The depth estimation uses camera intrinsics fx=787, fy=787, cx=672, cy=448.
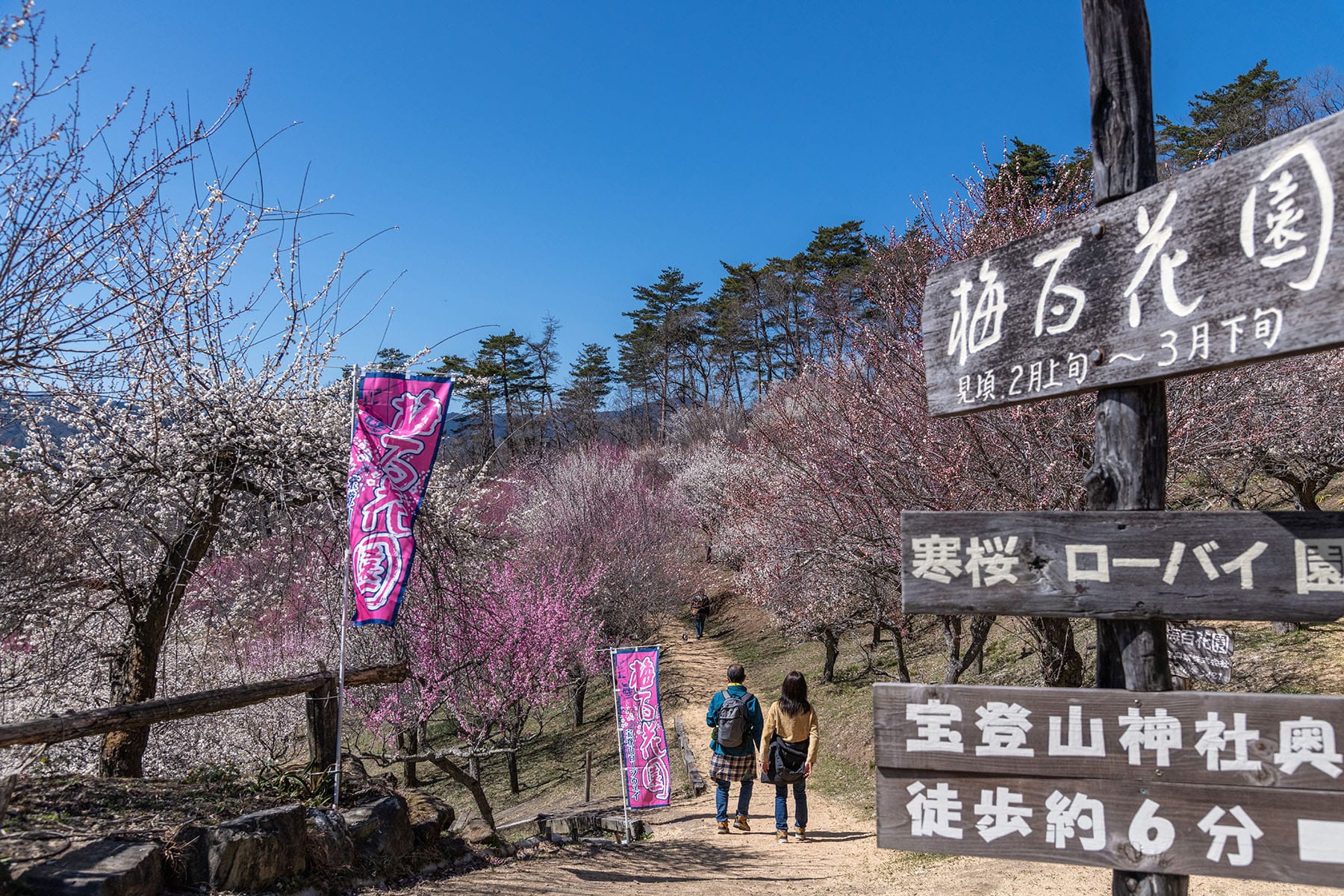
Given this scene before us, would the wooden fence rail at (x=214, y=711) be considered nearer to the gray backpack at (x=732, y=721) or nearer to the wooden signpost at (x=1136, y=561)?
the gray backpack at (x=732, y=721)

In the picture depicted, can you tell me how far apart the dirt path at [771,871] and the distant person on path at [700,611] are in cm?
1383

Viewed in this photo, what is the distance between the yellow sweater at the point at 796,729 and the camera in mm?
7148

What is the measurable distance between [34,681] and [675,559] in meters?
18.1

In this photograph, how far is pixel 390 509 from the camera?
5336 mm

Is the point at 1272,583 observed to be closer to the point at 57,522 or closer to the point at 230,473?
the point at 230,473

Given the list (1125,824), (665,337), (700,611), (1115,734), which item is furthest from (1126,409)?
(665,337)

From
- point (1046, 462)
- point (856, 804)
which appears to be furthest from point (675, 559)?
point (1046, 462)

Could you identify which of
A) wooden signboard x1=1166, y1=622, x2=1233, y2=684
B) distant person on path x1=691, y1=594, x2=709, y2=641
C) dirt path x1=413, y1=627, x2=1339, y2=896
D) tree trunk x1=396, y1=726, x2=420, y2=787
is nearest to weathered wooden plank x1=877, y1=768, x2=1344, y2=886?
dirt path x1=413, y1=627, x2=1339, y2=896

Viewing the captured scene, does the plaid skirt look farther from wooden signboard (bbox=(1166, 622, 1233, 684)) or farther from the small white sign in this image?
the small white sign

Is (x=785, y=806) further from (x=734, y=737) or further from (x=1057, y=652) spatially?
(x=1057, y=652)

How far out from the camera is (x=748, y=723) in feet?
25.2

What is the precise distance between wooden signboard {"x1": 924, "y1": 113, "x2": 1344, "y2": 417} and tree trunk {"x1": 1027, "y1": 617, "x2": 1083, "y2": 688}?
5.52m

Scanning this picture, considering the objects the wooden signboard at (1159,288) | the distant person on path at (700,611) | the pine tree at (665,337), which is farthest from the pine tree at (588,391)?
the wooden signboard at (1159,288)

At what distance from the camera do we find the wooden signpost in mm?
2104
